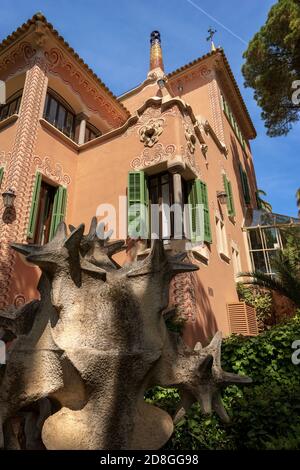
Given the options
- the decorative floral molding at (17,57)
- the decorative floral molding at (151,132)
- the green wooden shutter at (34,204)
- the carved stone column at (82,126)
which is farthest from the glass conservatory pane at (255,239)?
the decorative floral molding at (17,57)

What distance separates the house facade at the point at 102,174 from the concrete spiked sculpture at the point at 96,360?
4.03 meters

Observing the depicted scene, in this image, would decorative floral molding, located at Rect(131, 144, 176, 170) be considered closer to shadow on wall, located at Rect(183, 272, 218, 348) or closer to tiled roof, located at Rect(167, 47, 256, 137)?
shadow on wall, located at Rect(183, 272, 218, 348)

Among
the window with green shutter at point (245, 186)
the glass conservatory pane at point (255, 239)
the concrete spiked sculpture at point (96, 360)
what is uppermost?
the window with green shutter at point (245, 186)

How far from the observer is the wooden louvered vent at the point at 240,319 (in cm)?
905

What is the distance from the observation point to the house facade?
764 centimetres

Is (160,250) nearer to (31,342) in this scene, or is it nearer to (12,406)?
(31,342)

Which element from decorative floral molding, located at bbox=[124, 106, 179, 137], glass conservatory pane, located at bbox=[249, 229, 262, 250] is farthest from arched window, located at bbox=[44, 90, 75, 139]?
glass conservatory pane, located at bbox=[249, 229, 262, 250]

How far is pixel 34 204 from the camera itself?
807cm

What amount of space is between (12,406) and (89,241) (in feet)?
5.02

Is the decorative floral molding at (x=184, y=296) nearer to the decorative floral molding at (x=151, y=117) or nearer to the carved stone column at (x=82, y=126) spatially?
the decorative floral molding at (x=151, y=117)

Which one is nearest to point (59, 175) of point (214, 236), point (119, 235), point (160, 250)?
point (119, 235)

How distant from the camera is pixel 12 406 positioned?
7.82 feet

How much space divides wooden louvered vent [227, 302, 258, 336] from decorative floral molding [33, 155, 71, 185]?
20.1 feet
